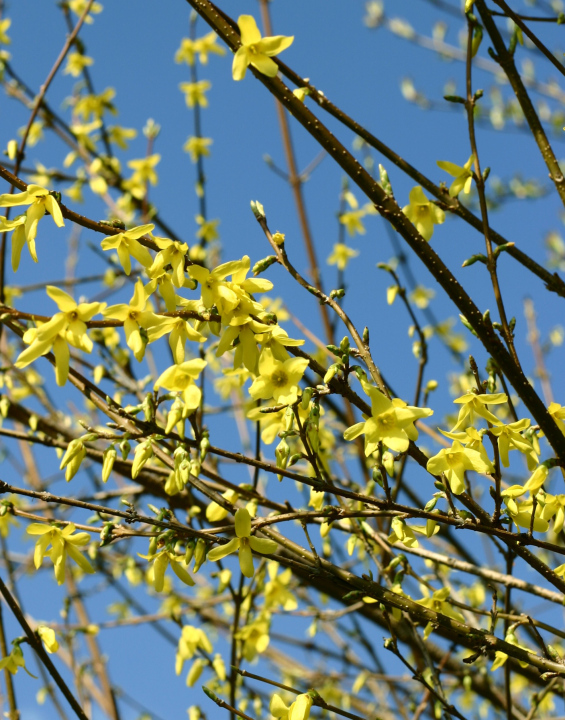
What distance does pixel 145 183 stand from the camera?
4.77 meters

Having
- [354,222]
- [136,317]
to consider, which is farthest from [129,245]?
[354,222]

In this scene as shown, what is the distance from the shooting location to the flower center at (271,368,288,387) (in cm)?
174

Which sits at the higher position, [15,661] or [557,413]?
[557,413]

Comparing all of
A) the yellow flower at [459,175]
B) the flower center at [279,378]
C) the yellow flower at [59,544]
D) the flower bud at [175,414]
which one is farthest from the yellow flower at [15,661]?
the yellow flower at [459,175]

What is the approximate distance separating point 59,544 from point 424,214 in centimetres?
168

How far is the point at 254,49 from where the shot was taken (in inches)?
73.5

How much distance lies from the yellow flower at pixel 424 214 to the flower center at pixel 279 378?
0.99 metres

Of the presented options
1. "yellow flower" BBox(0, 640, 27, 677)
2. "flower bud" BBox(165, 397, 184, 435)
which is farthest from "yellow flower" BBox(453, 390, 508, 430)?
"yellow flower" BBox(0, 640, 27, 677)

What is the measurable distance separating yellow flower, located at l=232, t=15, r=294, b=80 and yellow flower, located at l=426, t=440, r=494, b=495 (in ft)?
3.66

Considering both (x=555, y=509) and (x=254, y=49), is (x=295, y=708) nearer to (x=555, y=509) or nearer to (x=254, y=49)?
(x=555, y=509)

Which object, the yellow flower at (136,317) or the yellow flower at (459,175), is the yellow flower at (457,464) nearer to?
the yellow flower at (136,317)

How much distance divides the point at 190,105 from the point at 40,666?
3999 mm

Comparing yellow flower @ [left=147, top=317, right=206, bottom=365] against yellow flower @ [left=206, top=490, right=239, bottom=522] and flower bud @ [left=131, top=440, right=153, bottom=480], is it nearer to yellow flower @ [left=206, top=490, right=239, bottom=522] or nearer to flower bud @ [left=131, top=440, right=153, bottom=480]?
flower bud @ [left=131, top=440, right=153, bottom=480]

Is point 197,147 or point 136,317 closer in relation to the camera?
point 136,317
